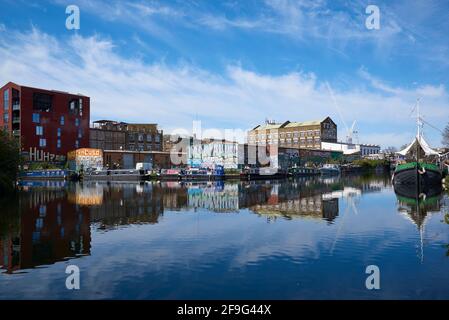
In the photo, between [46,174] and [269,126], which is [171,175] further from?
[269,126]

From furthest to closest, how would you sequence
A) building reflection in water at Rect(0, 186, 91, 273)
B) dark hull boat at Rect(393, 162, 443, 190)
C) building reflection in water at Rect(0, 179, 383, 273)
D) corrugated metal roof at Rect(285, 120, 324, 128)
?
1. corrugated metal roof at Rect(285, 120, 324, 128)
2. dark hull boat at Rect(393, 162, 443, 190)
3. building reflection in water at Rect(0, 179, 383, 273)
4. building reflection in water at Rect(0, 186, 91, 273)

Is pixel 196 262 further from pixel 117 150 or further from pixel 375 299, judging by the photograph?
pixel 117 150

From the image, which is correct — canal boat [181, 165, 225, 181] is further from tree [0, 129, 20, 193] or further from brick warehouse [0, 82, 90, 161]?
tree [0, 129, 20, 193]

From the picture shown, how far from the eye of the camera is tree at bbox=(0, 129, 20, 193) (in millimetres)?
41259

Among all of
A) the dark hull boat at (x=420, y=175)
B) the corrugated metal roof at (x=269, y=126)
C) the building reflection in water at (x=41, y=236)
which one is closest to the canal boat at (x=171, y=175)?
the dark hull boat at (x=420, y=175)

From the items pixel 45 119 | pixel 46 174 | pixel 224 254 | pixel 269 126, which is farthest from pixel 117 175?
pixel 269 126

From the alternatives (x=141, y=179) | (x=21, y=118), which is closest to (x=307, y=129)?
(x=141, y=179)

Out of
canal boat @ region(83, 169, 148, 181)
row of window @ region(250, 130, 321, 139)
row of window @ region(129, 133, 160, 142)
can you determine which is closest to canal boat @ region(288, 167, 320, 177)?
row of window @ region(250, 130, 321, 139)

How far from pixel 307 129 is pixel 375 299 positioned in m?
132

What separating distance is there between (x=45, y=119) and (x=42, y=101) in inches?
168

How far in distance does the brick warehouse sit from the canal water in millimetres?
61807

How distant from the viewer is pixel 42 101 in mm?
84812

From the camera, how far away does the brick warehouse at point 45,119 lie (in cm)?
8069
